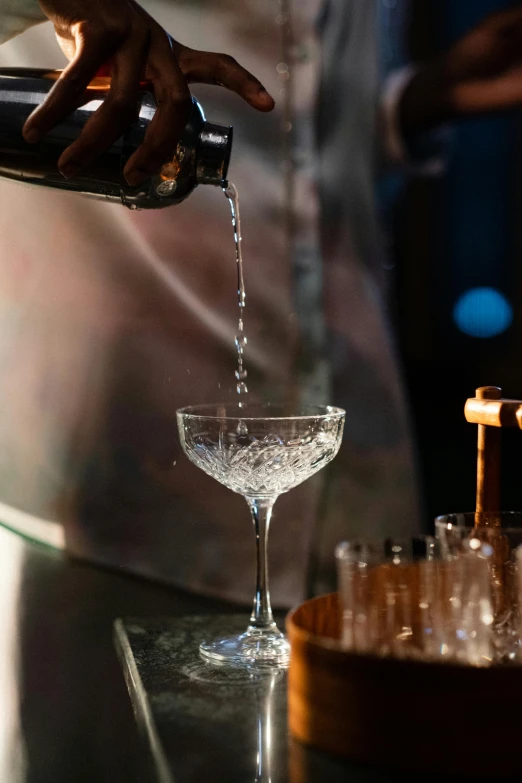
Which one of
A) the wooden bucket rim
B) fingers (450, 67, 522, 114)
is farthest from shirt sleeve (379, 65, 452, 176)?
the wooden bucket rim

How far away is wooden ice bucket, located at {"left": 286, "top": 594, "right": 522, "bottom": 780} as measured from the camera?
0.47 meters

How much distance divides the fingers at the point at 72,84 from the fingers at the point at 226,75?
141 mm

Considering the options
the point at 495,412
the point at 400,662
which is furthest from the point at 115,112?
the point at 400,662

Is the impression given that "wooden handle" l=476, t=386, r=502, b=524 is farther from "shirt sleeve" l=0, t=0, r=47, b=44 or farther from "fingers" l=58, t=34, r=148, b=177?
"shirt sleeve" l=0, t=0, r=47, b=44

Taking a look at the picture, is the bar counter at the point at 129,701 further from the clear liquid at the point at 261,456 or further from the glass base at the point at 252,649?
the clear liquid at the point at 261,456

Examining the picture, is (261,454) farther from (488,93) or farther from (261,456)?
(488,93)

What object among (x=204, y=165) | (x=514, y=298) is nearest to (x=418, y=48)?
(x=514, y=298)

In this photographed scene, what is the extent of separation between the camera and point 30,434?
4.51 feet

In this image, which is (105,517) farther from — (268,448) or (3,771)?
(3,771)

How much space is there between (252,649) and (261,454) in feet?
0.53

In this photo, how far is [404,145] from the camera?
169 cm

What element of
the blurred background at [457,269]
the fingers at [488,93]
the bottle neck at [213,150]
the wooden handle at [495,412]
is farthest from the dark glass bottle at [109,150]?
the blurred background at [457,269]

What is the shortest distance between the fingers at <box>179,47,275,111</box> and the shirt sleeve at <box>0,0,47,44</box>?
299mm

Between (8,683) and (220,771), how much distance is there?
0.79 ft
